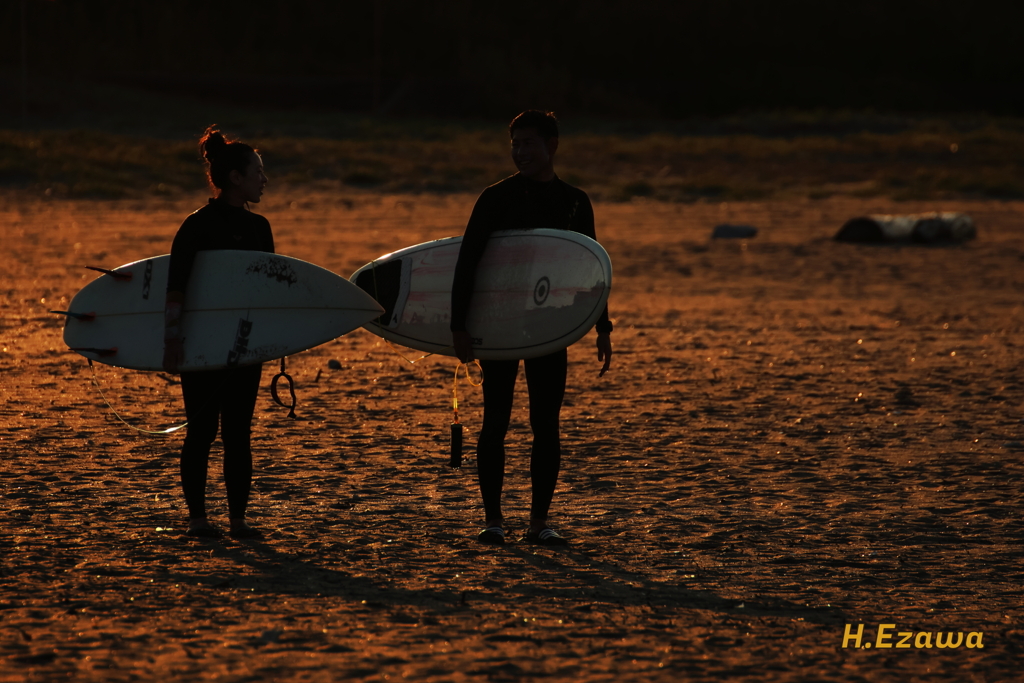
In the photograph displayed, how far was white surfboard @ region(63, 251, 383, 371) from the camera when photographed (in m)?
4.52

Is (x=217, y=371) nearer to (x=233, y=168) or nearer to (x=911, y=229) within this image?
(x=233, y=168)

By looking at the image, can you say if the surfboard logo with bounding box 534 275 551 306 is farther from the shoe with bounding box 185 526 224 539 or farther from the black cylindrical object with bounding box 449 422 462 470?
the shoe with bounding box 185 526 224 539

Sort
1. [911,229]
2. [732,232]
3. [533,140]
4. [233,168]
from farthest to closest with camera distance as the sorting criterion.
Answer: [732,232] < [911,229] < [233,168] < [533,140]

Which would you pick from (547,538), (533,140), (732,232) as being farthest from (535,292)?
(732,232)

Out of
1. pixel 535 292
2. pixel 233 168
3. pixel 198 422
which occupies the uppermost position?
pixel 233 168

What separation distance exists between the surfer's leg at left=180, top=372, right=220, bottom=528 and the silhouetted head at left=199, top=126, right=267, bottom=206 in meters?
0.67

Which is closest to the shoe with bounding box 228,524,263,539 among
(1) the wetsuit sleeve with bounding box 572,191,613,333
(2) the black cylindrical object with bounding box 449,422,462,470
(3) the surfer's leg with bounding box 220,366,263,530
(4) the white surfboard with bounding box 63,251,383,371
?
(3) the surfer's leg with bounding box 220,366,263,530

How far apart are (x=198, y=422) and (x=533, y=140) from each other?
1578mm

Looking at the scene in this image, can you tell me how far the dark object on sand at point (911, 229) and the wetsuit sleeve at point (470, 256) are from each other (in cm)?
1226

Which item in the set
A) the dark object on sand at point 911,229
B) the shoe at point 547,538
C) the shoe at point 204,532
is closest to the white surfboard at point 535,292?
the shoe at point 547,538

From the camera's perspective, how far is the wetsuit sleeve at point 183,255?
173 inches

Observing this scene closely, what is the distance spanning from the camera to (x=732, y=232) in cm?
1641

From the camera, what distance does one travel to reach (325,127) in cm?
3412

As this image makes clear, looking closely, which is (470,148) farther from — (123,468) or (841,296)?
(123,468)
